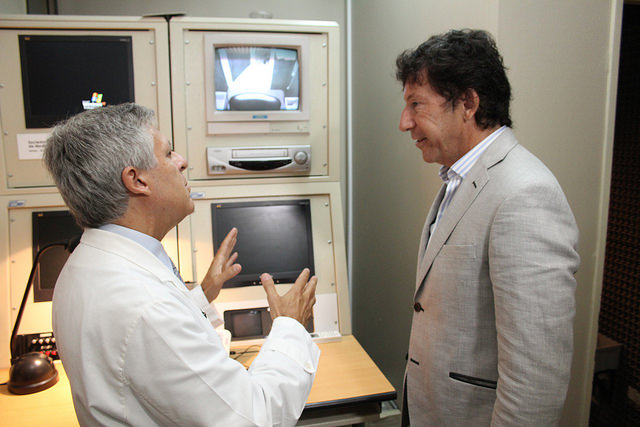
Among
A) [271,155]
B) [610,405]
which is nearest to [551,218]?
[271,155]

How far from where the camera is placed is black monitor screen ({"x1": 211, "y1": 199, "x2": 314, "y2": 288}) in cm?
180

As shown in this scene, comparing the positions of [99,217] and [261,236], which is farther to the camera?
[261,236]

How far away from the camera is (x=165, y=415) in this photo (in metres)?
0.80

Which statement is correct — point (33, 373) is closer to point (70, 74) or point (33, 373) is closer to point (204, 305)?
point (204, 305)

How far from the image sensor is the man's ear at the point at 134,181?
0.91m

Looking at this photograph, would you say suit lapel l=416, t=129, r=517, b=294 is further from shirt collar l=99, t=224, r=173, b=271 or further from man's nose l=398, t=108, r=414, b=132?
shirt collar l=99, t=224, r=173, b=271

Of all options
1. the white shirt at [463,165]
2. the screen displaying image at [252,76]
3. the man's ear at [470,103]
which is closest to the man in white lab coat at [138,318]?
the white shirt at [463,165]

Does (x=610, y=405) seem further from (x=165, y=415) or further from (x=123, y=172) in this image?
(x=123, y=172)

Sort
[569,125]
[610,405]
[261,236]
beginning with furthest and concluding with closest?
[610,405] → [261,236] → [569,125]

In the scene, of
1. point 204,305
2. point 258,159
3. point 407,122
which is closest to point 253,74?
point 258,159

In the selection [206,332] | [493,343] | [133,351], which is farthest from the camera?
[493,343]

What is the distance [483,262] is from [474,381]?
1.00 feet

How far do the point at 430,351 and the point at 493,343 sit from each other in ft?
0.55

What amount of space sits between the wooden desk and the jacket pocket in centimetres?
34
